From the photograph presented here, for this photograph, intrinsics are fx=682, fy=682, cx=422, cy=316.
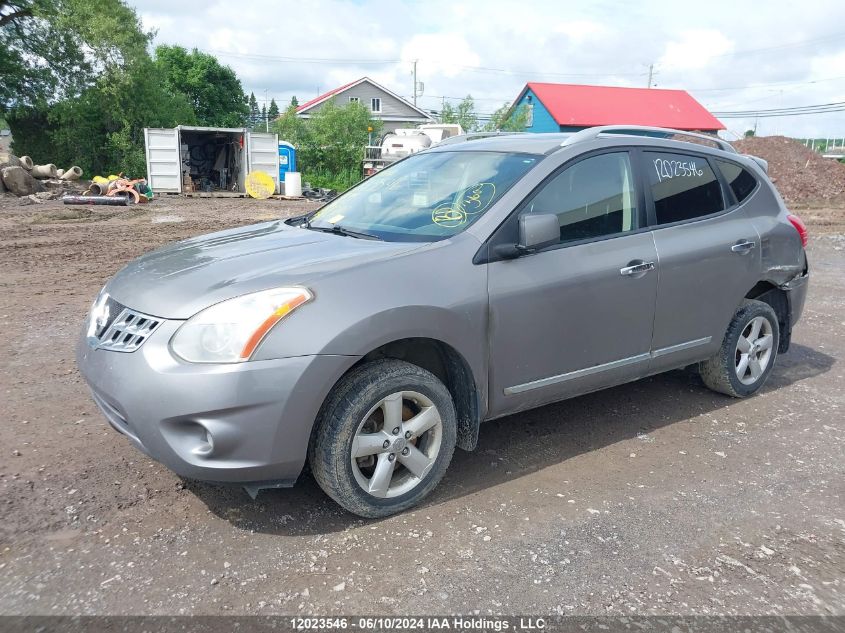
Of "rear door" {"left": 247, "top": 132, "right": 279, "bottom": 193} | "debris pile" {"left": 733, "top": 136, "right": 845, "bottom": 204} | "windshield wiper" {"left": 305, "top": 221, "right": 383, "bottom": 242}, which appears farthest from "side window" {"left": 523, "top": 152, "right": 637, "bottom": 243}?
"rear door" {"left": 247, "top": 132, "right": 279, "bottom": 193}

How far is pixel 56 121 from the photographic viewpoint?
3031cm

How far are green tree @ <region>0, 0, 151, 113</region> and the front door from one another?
32.1 metres

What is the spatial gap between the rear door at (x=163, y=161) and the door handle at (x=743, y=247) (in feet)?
79.9

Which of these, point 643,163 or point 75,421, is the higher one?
point 643,163

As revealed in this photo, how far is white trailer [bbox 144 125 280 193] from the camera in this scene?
25469mm

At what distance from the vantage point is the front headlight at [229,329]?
2.81 m

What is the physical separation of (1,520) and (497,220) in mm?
2776

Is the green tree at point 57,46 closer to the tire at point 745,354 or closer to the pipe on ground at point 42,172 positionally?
the pipe on ground at point 42,172

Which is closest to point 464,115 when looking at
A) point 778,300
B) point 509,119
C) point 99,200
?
point 509,119

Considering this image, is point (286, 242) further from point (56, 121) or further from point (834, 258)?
point (56, 121)

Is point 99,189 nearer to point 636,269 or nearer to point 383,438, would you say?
point 636,269

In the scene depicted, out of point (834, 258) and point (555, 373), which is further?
point (834, 258)

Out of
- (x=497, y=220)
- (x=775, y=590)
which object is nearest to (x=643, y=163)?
(x=497, y=220)

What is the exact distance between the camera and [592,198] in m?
3.96
